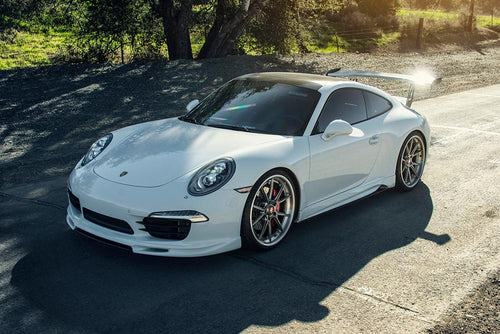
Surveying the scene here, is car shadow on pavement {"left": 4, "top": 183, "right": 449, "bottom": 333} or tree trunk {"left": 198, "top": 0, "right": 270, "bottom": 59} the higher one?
tree trunk {"left": 198, "top": 0, "right": 270, "bottom": 59}

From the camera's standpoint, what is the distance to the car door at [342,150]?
5.48 meters

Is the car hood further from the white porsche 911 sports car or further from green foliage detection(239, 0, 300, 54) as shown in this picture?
green foliage detection(239, 0, 300, 54)

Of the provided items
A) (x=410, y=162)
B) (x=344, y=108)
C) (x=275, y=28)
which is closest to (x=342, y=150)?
(x=344, y=108)

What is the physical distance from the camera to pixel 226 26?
17828 millimetres

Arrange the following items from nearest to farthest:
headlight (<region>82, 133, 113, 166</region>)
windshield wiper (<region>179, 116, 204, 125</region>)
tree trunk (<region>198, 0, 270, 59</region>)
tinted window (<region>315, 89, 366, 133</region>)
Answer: headlight (<region>82, 133, 113, 166</region>)
tinted window (<region>315, 89, 366, 133</region>)
windshield wiper (<region>179, 116, 204, 125</region>)
tree trunk (<region>198, 0, 270, 59</region>)

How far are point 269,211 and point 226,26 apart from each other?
1372 centimetres

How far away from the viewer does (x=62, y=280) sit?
4406 millimetres

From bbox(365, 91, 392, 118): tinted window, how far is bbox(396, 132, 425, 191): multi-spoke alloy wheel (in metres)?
0.49

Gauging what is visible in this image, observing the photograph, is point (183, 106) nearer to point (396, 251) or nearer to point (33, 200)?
point (33, 200)

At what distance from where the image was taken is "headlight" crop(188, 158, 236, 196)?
463cm

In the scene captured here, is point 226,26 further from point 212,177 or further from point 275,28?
point 212,177

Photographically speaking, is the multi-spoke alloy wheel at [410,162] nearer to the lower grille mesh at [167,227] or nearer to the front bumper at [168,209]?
the front bumper at [168,209]

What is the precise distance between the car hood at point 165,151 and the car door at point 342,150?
49cm

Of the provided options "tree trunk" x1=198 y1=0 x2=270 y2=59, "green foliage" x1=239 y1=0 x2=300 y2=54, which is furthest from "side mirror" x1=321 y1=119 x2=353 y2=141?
"green foliage" x1=239 y1=0 x2=300 y2=54
